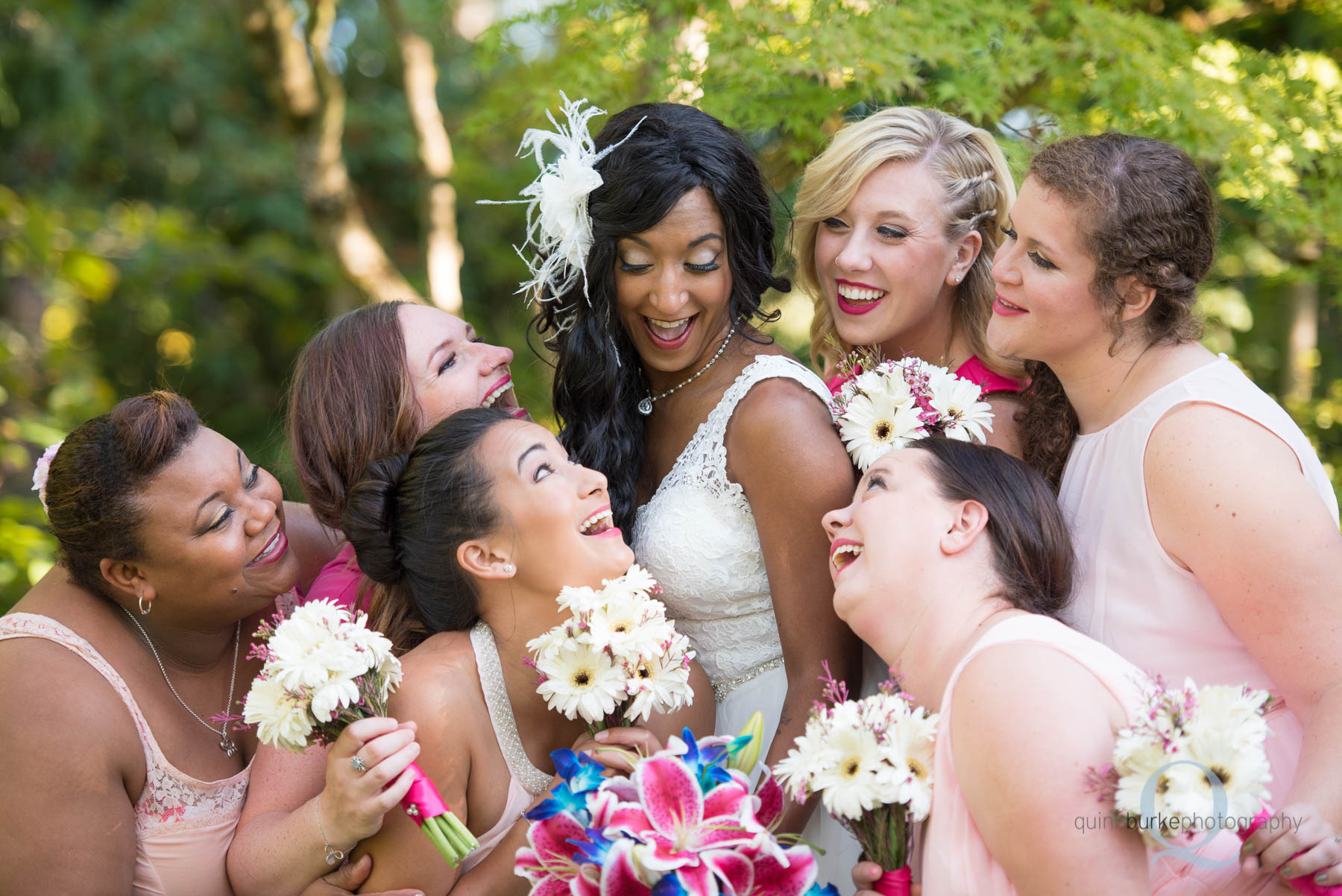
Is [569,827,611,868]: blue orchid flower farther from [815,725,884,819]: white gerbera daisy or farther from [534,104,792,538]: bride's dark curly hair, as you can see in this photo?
[534,104,792,538]: bride's dark curly hair

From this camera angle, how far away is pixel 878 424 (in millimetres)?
3225

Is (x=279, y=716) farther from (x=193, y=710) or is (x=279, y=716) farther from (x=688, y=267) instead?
(x=688, y=267)

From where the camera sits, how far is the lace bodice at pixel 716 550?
3.35 metres

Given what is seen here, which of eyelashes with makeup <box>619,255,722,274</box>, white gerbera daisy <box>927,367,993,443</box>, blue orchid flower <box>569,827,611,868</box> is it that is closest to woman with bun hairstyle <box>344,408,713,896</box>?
blue orchid flower <box>569,827,611,868</box>

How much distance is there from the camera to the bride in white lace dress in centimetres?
319

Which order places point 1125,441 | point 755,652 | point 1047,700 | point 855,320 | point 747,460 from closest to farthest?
point 1047,700
point 1125,441
point 747,460
point 755,652
point 855,320

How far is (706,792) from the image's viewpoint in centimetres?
241

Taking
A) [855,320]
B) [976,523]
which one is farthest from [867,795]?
[855,320]

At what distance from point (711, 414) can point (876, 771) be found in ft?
4.58

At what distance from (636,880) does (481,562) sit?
43.4 inches

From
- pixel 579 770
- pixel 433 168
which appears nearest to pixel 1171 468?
pixel 579 770

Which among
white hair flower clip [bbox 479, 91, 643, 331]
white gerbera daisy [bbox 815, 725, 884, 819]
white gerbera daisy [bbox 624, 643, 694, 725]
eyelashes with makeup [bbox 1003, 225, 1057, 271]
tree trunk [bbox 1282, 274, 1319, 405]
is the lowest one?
tree trunk [bbox 1282, 274, 1319, 405]

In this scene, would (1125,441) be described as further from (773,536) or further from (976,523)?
(773,536)

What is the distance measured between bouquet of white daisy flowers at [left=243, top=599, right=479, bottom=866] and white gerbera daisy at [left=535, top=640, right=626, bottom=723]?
0.38 metres
